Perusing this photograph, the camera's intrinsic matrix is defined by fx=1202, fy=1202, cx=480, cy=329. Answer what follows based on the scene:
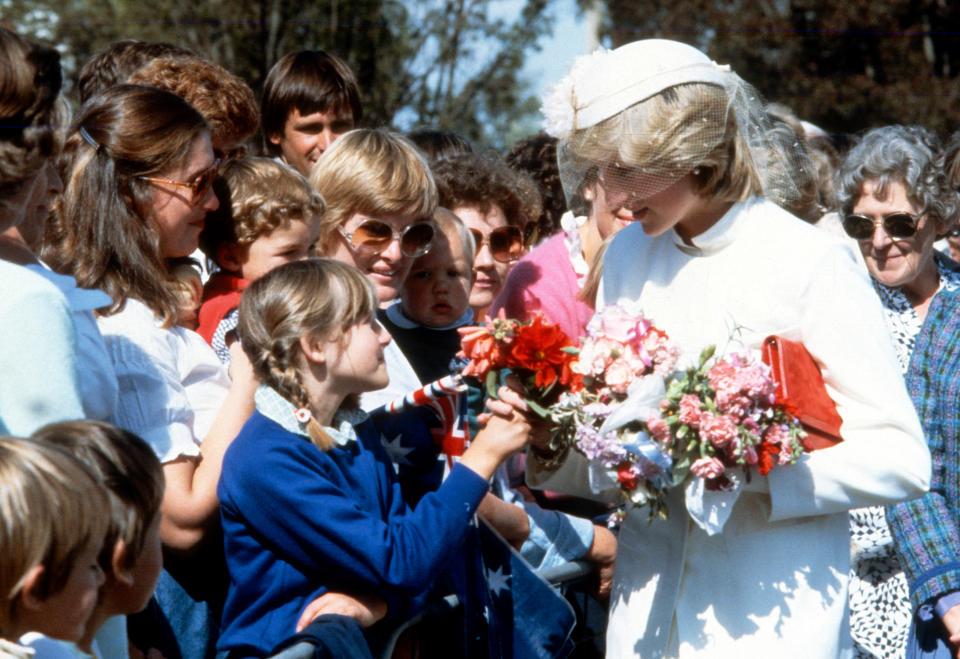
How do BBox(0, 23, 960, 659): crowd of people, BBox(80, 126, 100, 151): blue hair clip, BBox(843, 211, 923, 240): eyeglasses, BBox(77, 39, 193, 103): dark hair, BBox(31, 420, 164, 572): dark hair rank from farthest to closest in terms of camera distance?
BBox(843, 211, 923, 240): eyeglasses, BBox(77, 39, 193, 103): dark hair, BBox(80, 126, 100, 151): blue hair clip, BBox(0, 23, 960, 659): crowd of people, BBox(31, 420, 164, 572): dark hair

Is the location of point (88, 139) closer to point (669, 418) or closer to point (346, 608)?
point (346, 608)

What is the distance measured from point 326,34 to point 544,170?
10.6 metres

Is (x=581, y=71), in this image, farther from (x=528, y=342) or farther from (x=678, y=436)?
(x=678, y=436)

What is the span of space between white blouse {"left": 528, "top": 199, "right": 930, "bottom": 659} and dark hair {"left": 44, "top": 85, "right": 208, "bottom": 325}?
56.9 inches

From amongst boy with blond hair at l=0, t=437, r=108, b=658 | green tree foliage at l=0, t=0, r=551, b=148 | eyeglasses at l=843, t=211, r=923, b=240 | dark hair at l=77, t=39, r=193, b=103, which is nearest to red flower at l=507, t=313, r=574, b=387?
boy with blond hair at l=0, t=437, r=108, b=658

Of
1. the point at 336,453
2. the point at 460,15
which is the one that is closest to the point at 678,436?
the point at 336,453

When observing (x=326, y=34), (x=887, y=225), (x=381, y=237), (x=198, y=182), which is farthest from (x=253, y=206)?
(x=326, y=34)

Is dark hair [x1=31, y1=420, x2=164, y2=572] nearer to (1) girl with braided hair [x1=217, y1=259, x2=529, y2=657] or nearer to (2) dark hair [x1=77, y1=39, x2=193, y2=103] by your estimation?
(1) girl with braided hair [x1=217, y1=259, x2=529, y2=657]

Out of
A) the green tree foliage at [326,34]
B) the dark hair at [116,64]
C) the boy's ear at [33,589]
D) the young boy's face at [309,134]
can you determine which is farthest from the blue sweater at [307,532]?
the green tree foliage at [326,34]

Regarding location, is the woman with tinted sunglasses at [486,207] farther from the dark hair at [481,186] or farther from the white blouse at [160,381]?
the white blouse at [160,381]

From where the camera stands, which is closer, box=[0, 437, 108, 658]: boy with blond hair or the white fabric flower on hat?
box=[0, 437, 108, 658]: boy with blond hair

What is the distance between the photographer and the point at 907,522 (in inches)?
156

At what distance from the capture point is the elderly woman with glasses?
391cm

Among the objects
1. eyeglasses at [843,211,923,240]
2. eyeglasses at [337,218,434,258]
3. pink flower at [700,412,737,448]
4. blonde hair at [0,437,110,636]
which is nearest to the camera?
blonde hair at [0,437,110,636]
